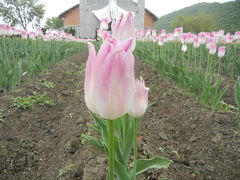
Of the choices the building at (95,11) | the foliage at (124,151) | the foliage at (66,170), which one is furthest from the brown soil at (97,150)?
the building at (95,11)

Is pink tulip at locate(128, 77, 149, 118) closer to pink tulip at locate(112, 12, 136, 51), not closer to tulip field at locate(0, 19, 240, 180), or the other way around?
tulip field at locate(0, 19, 240, 180)

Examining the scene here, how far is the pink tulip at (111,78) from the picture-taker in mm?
579

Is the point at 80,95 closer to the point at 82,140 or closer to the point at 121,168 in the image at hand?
the point at 82,140

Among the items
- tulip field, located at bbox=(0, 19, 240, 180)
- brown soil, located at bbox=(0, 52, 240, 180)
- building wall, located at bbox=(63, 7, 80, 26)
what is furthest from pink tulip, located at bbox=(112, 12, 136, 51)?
building wall, located at bbox=(63, 7, 80, 26)

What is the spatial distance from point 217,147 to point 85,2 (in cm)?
3291

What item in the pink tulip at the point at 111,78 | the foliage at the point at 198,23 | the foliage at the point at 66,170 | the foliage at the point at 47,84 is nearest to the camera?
the pink tulip at the point at 111,78

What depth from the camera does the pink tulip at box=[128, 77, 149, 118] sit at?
0.88 meters

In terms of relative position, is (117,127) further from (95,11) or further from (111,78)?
(95,11)

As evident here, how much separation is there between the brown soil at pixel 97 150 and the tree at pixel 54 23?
155ft

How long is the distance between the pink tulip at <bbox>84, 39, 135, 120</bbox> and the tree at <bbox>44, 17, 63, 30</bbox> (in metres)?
49.2

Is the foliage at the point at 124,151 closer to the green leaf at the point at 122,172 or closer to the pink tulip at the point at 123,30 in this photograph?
the green leaf at the point at 122,172

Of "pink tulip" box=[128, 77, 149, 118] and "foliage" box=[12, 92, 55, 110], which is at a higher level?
"pink tulip" box=[128, 77, 149, 118]

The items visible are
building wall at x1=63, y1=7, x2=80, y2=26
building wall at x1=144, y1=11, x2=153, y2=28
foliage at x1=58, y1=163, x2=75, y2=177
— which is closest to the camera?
foliage at x1=58, y1=163, x2=75, y2=177

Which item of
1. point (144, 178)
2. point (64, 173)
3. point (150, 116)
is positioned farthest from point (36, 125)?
point (144, 178)
